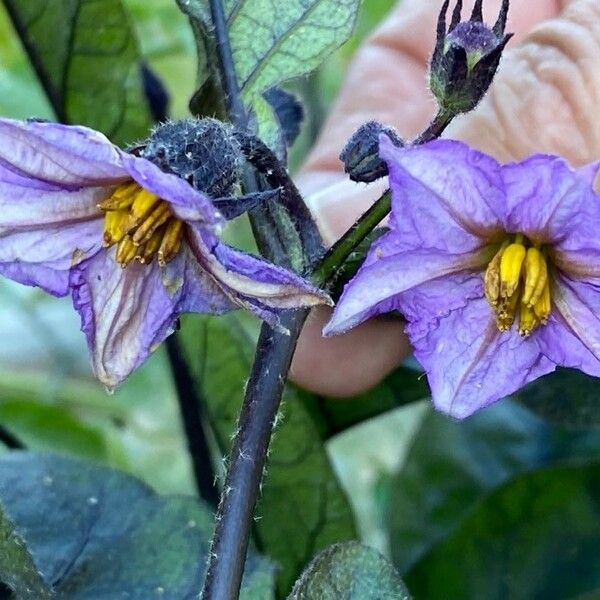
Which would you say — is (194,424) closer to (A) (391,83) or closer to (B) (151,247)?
(B) (151,247)

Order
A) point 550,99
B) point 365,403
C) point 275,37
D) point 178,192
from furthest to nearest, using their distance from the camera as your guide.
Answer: point 365,403 < point 550,99 < point 275,37 < point 178,192

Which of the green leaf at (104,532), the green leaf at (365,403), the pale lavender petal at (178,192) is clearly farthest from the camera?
the green leaf at (365,403)

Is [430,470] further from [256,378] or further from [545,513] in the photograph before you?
[256,378]

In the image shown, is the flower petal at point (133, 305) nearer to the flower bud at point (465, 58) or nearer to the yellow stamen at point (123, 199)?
the yellow stamen at point (123, 199)

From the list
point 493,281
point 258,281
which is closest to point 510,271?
point 493,281

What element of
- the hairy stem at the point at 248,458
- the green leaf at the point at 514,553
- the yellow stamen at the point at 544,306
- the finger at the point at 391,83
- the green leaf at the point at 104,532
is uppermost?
the yellow stamen at the point at 544,306

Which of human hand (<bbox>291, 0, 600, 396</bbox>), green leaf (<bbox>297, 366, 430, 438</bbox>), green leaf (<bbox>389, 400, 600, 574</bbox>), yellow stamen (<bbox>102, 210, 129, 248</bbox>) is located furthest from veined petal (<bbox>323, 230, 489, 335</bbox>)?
green leaf (<bbox>389, 400, 600, 574</bbox>)

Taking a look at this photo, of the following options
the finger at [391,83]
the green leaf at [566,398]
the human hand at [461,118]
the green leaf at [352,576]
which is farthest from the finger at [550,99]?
the green leaf at [352,576]
